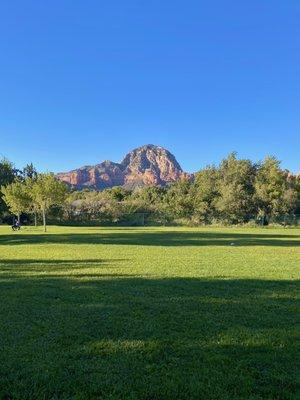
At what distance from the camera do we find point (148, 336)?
534 cm

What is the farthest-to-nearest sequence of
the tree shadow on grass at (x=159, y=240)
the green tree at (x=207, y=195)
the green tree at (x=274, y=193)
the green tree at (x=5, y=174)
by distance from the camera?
the green tree at (x=207, y=195) → the green tree at (x=274, y=193) → the green tree at (x=5, y=174) → the tree shadow on grass at (x=159, y=240)

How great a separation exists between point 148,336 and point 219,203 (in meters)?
59.3

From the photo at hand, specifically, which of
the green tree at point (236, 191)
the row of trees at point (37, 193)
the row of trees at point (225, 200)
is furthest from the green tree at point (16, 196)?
the green tree at point (236, 191)

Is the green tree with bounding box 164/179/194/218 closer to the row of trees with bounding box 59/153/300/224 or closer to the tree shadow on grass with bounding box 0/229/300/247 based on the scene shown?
the row of trees with bounding box 59/153/300/224

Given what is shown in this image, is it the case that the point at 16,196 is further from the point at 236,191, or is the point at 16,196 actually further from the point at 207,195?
the point at 207,195

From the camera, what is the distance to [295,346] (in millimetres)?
5004

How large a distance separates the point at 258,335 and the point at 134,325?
1.54 meters

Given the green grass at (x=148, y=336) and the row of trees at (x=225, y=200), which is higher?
the row of trees at (x=225, y=200)

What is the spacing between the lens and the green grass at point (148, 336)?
3883 mm

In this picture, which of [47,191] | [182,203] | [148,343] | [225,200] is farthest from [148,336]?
[182,203]

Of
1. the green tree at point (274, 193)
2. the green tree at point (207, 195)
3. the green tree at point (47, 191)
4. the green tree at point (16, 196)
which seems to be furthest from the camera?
the green tree at point (207, 195)

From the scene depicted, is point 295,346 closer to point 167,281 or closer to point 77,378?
point 77,378

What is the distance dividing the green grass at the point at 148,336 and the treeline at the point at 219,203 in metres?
51.7

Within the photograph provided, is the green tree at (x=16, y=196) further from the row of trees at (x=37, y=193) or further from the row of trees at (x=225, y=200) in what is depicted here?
the row of trees at (x=225, y=200)
